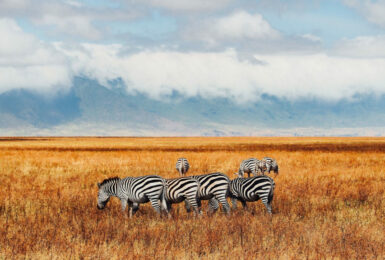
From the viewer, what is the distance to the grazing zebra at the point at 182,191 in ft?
40.2

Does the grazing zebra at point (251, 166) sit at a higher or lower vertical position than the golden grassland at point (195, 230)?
higher

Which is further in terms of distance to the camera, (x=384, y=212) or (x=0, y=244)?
(x=384, y=212)

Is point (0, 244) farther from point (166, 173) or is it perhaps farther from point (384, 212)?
point (166, 173)

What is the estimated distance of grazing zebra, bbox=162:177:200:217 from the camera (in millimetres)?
12250

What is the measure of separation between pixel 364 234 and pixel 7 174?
2180cm

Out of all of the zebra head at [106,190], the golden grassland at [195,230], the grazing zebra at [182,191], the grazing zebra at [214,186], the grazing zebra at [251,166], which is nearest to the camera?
the golden grassland at [195,230]

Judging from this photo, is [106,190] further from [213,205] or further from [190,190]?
[213,205]

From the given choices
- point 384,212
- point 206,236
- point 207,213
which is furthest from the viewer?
point 384,212

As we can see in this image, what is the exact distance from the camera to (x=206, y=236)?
10.7 metres

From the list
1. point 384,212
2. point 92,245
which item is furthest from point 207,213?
point 384,212

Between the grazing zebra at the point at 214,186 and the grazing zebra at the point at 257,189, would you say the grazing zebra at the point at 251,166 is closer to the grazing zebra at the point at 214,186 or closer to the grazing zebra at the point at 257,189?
the grazing zebra at the point at 257,189

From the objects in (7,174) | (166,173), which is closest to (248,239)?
(166,173)

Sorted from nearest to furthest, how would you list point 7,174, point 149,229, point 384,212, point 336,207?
1. point 149,229
2. point 384,212
3. point 336,207
4. point 7,174

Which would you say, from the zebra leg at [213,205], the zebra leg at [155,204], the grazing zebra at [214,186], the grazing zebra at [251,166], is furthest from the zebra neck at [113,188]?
the grazing zebra at [251,166]
